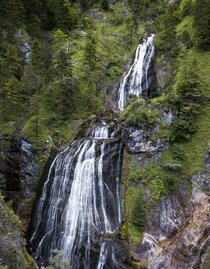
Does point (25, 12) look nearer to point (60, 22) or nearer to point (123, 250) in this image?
point (60, 22)

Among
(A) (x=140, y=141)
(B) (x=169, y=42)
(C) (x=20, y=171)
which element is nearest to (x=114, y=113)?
(A) (x=140, y=141)

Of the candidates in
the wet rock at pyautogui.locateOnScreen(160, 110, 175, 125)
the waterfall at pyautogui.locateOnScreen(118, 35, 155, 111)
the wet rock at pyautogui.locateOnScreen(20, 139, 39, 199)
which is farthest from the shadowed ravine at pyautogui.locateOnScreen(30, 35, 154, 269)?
the waterfall at pyautogui.locateOnScreen(118, 35, 155, 111)

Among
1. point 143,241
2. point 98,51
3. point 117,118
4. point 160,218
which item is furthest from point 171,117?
point 98,51

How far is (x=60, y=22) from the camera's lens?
39844 mm

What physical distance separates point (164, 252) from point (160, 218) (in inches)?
82.1

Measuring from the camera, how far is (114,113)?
27172 mm

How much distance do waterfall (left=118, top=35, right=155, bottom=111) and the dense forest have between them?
28.8 inches

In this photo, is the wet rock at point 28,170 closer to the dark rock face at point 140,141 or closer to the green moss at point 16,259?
the dark rock face at point 140,141

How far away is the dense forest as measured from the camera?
716 inches

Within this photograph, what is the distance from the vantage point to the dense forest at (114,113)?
59.7 ft

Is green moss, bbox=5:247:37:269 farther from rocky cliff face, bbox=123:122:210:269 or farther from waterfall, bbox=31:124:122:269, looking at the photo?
rocky cliff face, bbox=123:122:210:269

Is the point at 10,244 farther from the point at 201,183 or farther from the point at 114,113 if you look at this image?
the point at 114,113

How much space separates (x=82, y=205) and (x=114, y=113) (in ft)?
32.7

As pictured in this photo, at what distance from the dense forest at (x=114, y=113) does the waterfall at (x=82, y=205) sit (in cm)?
83
